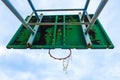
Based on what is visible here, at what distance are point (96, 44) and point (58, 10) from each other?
1.74m

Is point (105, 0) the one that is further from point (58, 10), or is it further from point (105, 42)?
point (58, 10)

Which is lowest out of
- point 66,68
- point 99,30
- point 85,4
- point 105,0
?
point 66,68

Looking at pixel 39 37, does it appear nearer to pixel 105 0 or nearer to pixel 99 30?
pixel 99 30

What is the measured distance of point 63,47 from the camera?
5258 millimetres

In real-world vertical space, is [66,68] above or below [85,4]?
below

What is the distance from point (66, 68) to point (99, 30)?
1237 mm

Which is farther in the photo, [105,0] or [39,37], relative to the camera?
[39,37]

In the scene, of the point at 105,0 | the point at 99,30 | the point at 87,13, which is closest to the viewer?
the point at 105,0

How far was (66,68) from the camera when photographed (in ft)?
20.9

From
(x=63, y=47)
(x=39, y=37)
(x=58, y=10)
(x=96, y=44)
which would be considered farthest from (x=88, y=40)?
(x=58, y=10)

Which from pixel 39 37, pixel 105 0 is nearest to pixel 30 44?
pixel 39 37

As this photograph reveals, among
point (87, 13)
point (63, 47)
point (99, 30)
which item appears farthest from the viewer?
point (87, 13)

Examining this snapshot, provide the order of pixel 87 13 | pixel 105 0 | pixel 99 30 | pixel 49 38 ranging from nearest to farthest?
pixel 105 0 < pixel 49 38 < pixel 99 30 < pixel 87 13

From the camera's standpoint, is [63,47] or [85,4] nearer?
[63,47]
